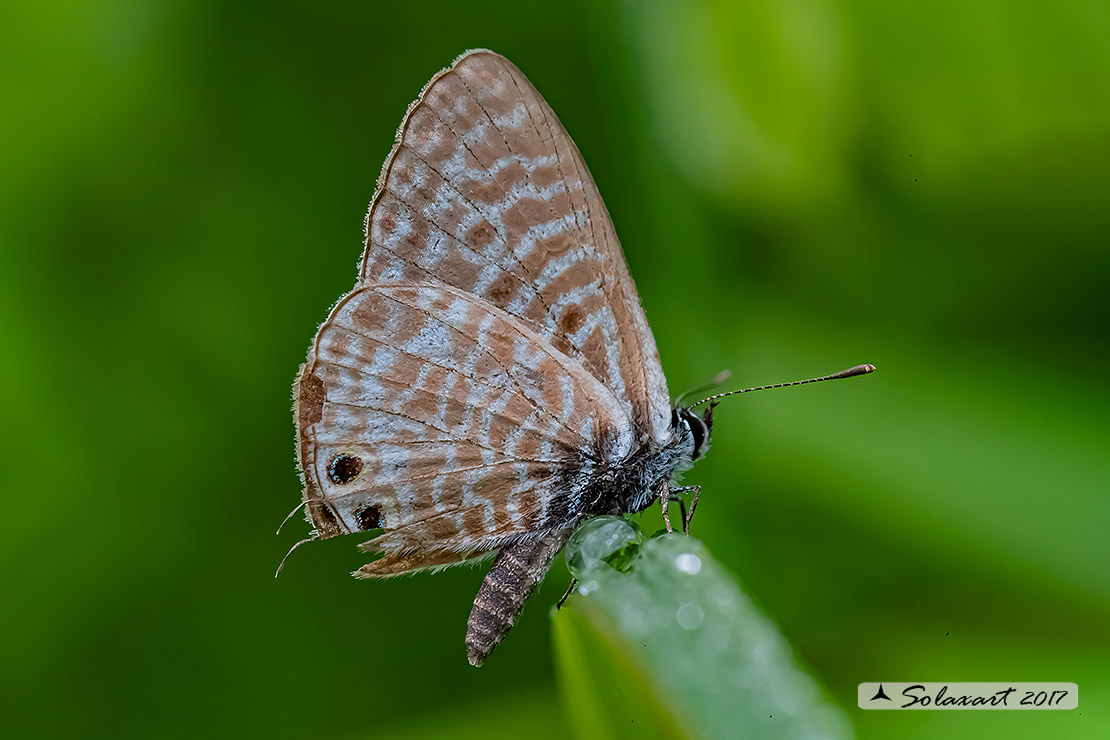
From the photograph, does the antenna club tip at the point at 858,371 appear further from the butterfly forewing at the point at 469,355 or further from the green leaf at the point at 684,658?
the green leaf at the point at 684,658

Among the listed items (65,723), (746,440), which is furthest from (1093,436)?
(65,723)

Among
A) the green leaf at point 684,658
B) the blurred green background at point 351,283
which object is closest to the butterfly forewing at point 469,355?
the blurred green background at point 351,283

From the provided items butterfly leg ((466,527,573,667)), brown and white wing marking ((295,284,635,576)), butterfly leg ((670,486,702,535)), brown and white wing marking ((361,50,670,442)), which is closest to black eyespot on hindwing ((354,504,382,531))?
brown and white wing marking ((295,284,635,576))

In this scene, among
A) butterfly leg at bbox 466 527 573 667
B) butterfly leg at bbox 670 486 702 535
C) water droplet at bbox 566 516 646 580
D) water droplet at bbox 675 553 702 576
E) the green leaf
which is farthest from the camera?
butterfly leg at bbox 670 486 702 535

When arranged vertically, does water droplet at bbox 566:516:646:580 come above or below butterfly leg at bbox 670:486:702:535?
above

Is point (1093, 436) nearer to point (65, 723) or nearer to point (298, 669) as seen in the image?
point (298, 669)

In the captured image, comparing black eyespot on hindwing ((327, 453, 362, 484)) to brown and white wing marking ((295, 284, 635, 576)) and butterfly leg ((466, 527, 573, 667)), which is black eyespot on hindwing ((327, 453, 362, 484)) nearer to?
brown and white wing marking ((295, 284, 635, 576))
